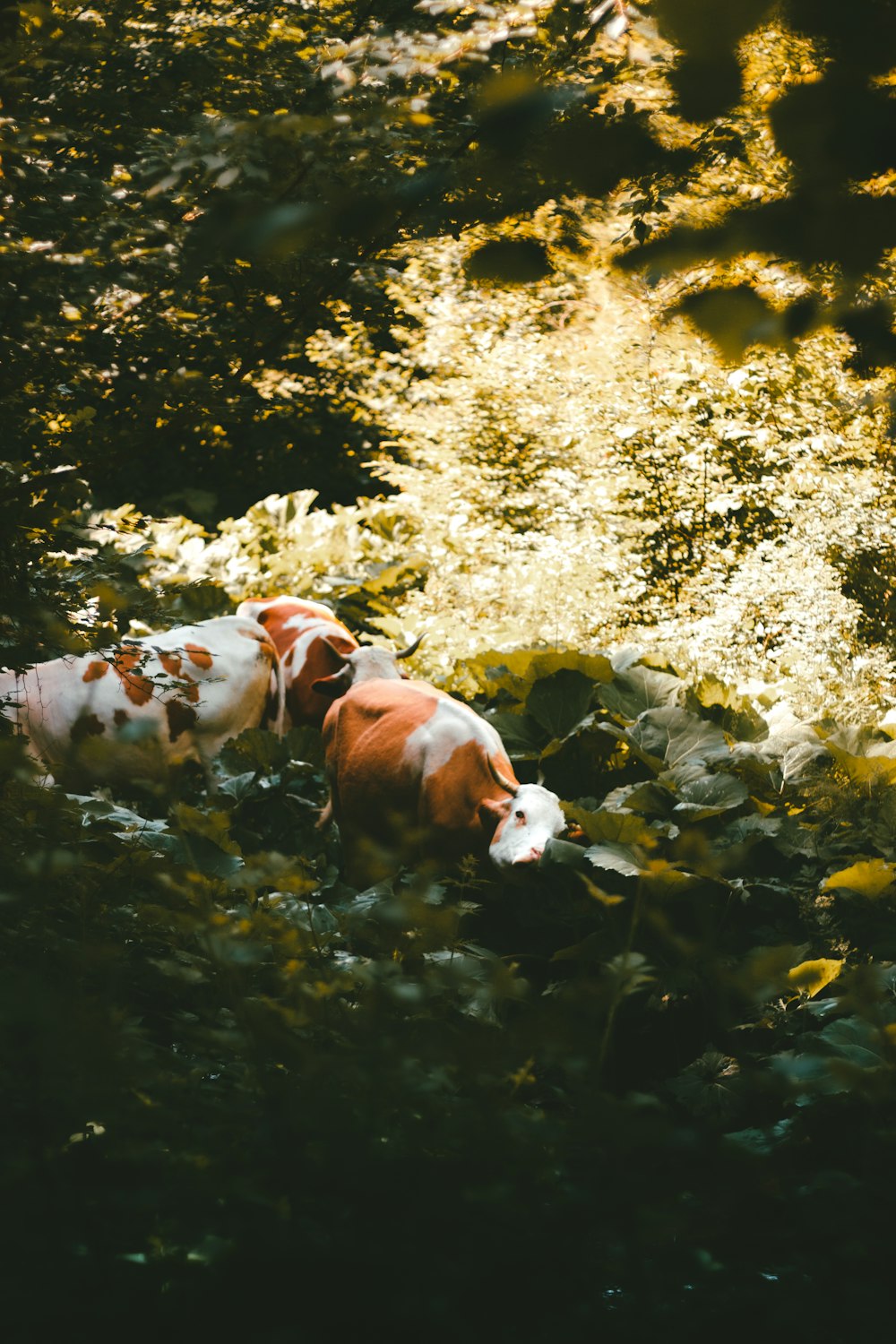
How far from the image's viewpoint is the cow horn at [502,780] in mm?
3924

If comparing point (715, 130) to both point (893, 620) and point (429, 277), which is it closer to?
point (893, 620)

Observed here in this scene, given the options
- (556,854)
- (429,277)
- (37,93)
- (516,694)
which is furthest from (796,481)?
(37,93)

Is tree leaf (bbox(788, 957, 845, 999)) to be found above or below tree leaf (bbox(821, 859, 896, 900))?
below

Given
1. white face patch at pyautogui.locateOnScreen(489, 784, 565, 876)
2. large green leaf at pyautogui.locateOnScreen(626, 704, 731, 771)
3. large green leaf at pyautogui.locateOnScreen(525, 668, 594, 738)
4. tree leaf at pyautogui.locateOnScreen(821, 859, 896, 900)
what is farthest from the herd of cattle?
tree leaf at pyautogui.locateOnScreen(821, 859, 896, 900)

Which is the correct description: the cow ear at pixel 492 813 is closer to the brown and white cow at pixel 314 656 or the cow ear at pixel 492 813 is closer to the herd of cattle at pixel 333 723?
the herd of cattle at pixel 333 723

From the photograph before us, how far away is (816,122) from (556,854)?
2.60 meters

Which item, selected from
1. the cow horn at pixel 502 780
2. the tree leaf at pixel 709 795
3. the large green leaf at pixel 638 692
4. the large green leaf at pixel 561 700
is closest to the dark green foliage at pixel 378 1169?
the cow horn at pixel 502 780

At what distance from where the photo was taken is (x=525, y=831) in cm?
373

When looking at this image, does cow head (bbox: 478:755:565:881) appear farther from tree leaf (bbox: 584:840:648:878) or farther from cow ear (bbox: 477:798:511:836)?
tree leaf (bbox: 584:840:648:878)

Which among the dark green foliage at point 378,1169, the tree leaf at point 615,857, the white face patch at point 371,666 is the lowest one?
the tree leaf at point 615,857

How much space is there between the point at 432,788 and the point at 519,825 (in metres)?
0.40

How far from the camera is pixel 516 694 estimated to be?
535 cm

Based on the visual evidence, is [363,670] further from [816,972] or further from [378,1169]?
[378,1169]

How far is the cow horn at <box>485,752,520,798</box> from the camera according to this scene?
392 cm
